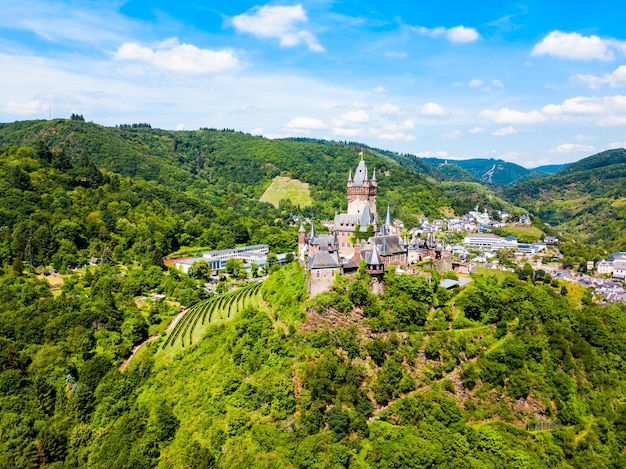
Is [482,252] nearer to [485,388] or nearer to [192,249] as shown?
[192,249]

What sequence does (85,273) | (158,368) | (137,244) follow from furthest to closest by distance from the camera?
(137,244) → (85,273) → (158,368)

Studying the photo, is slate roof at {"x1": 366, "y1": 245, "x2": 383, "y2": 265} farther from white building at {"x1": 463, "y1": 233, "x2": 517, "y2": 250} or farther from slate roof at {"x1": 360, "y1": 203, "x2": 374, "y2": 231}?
white building at {"x1": 463, "y1": 233, "x2": 517, "y2": 250}

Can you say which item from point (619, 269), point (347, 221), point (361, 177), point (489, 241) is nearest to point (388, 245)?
point (347, 221)

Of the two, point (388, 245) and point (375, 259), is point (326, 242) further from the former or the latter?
point (375, 259)

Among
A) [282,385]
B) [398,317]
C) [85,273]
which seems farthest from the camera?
[85,273]

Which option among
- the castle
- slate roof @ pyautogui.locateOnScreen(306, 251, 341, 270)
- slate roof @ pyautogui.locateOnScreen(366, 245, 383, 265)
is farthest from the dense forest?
slate roof @ pyautogui.locateOnScreen(306, 251, 341, 270)

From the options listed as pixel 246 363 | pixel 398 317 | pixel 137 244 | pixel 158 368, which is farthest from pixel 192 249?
pixel 398 317
